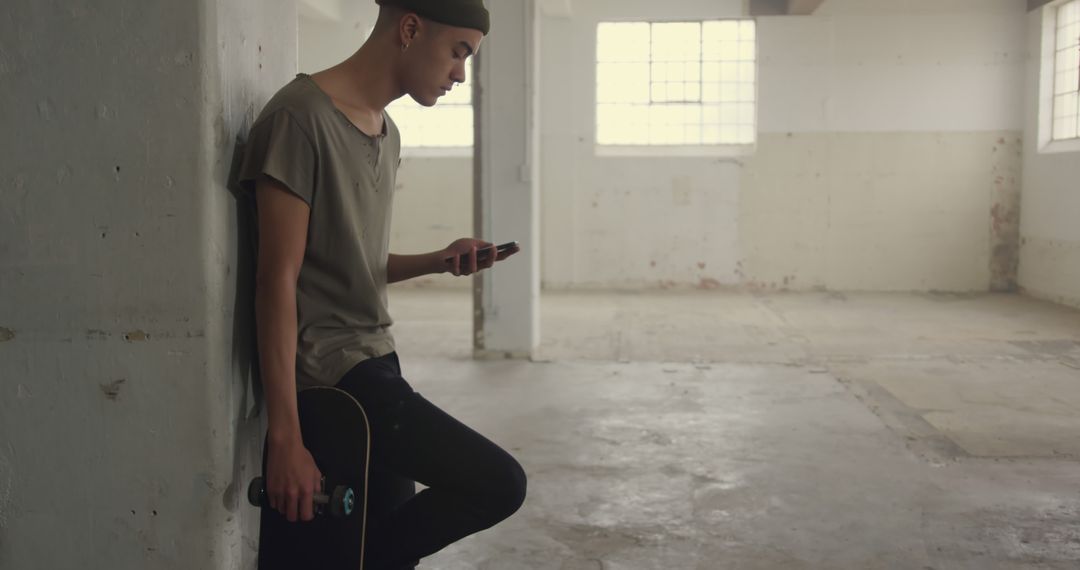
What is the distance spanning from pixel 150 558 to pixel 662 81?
902 centimetres

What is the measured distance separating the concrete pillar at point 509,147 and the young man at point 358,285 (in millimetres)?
3989

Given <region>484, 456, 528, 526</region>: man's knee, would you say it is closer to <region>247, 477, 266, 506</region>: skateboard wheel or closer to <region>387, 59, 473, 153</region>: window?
<region>247, 477, 266, 506</region>: skateboard wheel

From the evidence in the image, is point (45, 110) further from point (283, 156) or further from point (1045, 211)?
point (1045, 211)

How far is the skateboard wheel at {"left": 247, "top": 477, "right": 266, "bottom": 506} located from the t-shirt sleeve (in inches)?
19.6

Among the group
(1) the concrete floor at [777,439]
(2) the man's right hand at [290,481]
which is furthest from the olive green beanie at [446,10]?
(1) the concrete floor at [777,439]

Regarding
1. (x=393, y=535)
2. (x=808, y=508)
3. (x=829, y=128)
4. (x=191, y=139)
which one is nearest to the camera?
(x=191, y=139)

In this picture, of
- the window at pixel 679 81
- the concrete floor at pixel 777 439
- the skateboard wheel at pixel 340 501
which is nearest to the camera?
the skateboard wheel at pixel 340 501

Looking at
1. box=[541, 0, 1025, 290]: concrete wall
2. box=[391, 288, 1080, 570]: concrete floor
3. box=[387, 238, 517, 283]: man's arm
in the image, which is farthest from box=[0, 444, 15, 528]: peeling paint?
box=[541, 0, 1025, 290]: concrete wall

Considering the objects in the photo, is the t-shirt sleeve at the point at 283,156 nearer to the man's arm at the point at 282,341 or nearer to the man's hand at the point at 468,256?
the man's arm at the point at 282,341

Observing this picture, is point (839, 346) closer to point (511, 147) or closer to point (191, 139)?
point (511, 147)

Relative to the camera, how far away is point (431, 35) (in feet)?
5.42

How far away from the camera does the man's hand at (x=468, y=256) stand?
1.83m

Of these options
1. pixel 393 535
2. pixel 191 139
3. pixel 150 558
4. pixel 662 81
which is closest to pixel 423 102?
pixel 191 139

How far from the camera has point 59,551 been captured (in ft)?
5.48
